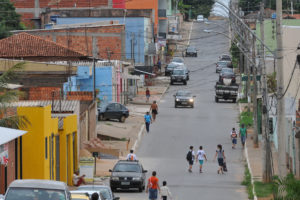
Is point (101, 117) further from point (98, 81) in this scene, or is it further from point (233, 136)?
point (233, 136)

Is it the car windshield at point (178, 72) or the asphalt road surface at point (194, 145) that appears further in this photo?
the car windshield at point (178, 72)

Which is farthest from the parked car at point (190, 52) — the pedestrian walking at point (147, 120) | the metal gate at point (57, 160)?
the metal gate at point (57, 160)

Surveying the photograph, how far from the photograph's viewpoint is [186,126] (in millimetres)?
60781

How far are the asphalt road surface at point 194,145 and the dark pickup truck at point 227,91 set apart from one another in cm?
72

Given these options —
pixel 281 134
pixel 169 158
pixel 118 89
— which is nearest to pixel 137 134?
pixel 169 158

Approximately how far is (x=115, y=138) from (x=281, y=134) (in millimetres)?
24425

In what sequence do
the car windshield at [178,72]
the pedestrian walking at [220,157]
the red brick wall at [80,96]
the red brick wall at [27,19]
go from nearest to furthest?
the pedestrian walking at [220,157], the red brick wall at [80,96], the car windshield at [178,72], the red brick wall at [27,19]

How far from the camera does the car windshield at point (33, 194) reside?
21281 millimetres

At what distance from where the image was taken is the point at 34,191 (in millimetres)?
21547

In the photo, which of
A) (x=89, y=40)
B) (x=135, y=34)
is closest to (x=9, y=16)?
(x=135, y=34)

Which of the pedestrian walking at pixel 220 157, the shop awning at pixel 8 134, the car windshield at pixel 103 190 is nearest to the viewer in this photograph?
the car windshield at pixel 103 190

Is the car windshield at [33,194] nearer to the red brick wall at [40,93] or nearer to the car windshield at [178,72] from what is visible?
the red brick wall at [40,93]

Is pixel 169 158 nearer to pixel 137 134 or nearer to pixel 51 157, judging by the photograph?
pixel 137 134

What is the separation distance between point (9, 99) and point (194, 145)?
24615 millimetres
